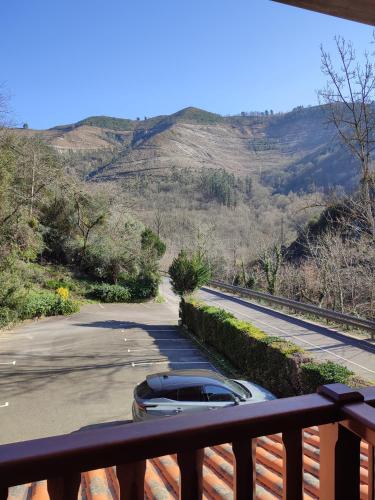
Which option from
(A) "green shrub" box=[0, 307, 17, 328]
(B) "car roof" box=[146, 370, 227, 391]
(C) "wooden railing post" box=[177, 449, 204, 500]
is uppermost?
(C) "wooden railing post" box=[177, 449, 204, 500]

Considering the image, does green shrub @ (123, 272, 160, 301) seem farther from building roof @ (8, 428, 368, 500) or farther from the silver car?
building roof @ (8, 428, 368, 500)

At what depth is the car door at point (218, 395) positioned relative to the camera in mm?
8446

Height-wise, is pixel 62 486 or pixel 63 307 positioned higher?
pixel 62 486

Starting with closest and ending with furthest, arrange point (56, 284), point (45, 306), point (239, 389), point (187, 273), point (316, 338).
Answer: point (239, 389)
point (316, 338)
point (187, 273)
point (45, 306)
point (56, 284)

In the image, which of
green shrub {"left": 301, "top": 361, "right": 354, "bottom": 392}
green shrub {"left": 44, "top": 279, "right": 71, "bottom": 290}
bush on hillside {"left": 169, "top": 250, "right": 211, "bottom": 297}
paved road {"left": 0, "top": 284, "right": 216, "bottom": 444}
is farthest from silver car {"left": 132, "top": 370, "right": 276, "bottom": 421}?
green shrub {"left": 44, "top": 279, "right": 71, "bottom": 290}

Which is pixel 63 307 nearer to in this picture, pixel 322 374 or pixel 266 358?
pixel 266 358

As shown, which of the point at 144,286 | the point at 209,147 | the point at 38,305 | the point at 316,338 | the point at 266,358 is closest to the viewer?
the point at 266,358

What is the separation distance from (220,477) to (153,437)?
6.61ft

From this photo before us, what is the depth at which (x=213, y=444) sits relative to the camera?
130cm

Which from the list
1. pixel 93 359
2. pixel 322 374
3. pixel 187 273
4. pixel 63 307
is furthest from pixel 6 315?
pixel 322 374

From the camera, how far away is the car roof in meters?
8.62

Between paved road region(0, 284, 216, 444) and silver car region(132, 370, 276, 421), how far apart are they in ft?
7.12

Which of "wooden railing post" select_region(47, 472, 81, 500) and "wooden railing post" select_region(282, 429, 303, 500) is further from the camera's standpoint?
"wooden railing post" select_region(282, 429, 303, 500)

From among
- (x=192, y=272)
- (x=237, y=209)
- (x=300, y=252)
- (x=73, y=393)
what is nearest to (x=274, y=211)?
(x=237, y=209)
